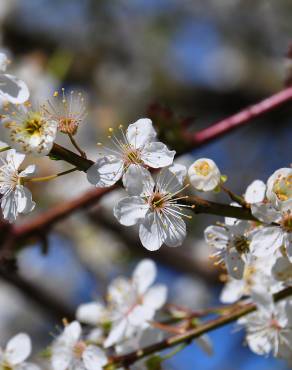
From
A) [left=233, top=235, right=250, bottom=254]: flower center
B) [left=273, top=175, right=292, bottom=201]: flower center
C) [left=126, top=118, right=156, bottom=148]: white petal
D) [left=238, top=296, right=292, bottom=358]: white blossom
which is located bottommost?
[left=238, top=296, right=292, bottom=358]: white blossom

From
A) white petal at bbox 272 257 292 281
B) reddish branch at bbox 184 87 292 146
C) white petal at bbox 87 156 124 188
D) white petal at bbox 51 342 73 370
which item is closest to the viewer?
white petal at bbox 87 156 124 188

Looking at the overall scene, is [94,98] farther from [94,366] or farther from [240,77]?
[94,366]

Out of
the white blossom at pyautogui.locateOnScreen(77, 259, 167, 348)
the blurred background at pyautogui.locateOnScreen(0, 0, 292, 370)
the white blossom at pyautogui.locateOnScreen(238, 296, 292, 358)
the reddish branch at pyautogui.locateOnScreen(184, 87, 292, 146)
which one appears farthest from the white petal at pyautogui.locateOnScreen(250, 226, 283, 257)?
the blurred background at pyautogui.locateOnScreen(0, 0, 292, 370)

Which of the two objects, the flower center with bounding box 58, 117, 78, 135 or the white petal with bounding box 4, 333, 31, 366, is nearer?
the flower center with bounding box 58, 117, 78, 135

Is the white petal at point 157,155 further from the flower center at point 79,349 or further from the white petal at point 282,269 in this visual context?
the flower center at point 79,349

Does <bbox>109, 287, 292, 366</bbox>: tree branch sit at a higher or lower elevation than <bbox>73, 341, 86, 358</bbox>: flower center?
lower

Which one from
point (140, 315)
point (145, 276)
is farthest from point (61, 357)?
point (145, 276)

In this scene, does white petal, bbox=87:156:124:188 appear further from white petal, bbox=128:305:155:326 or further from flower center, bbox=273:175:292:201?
white petal, bbox=128:305:155:326
